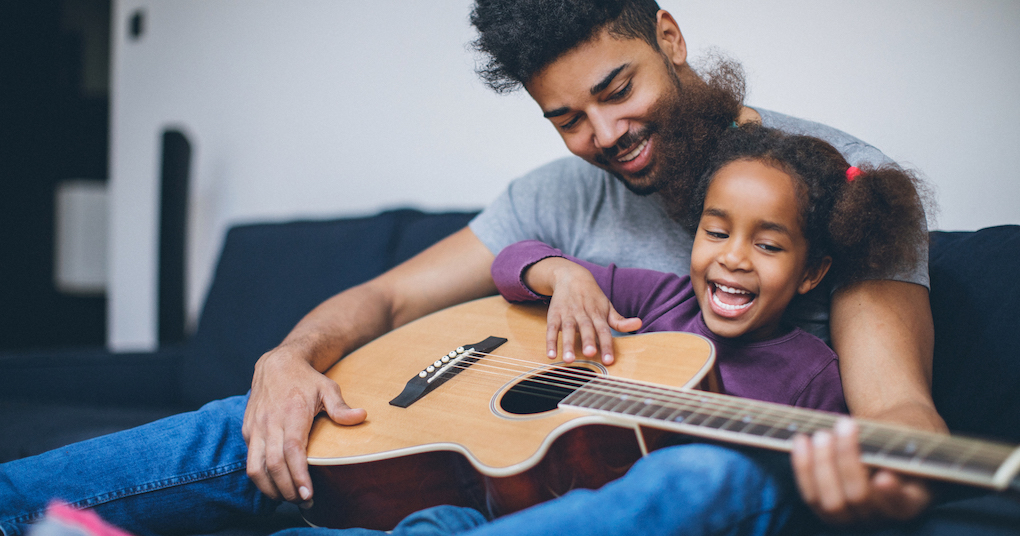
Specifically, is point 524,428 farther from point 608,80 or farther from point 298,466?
point 608,80

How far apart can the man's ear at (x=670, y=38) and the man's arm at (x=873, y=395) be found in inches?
23.8

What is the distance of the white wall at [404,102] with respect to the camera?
4.36 ft

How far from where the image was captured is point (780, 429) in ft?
2.07

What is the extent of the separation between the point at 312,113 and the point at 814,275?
197 centimetres

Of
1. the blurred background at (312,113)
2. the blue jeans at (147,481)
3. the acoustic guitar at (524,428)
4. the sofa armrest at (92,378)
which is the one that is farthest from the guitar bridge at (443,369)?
the sofa armrest at (92,378)

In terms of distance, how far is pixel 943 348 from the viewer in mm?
1022

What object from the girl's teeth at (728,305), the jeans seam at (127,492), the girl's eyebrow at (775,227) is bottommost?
the jeans seam at (127,492)

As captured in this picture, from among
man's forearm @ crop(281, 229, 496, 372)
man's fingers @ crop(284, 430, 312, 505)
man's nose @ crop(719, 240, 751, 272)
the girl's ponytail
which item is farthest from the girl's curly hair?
man's fingers @ crop(284, 430, 312, 505)

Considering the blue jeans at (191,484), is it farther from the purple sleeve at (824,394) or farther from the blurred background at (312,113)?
the blurred background at (312,113)

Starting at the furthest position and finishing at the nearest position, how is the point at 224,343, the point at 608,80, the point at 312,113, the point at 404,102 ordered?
1. the point at 312,113
2. the point at 404,102
3. the point at 224,343
4. the point at 608,80

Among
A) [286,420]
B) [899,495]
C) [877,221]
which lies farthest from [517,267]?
[899,495]

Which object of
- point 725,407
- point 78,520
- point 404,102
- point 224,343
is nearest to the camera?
point 78,520

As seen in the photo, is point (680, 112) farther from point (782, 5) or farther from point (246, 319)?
point (246, 319)

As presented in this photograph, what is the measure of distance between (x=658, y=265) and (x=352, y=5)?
1.64m
